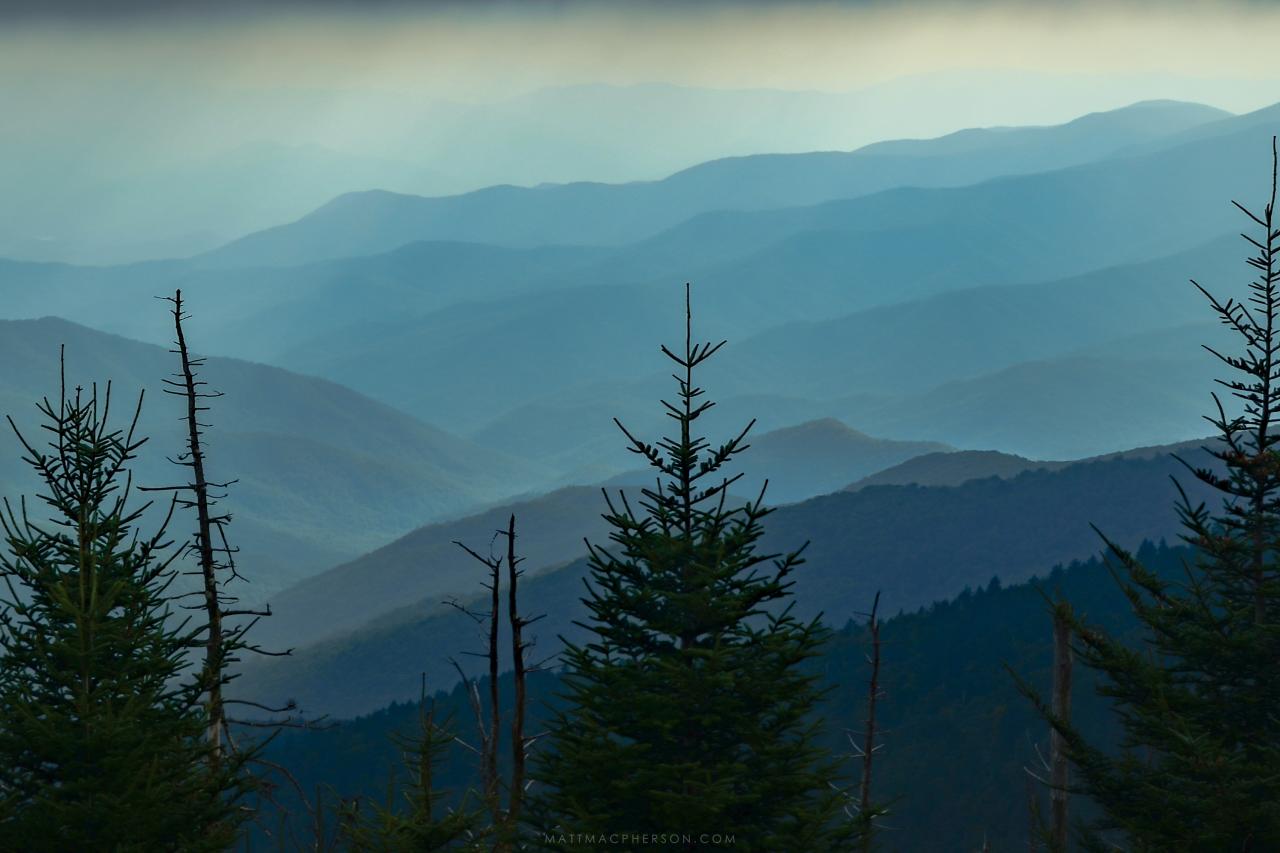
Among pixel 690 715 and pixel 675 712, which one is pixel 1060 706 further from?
pixel 675 712

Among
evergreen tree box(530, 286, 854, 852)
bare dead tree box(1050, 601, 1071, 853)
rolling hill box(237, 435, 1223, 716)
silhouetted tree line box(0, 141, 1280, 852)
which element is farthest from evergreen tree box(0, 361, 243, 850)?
rolling hill box(237, 435, 1223, 716)

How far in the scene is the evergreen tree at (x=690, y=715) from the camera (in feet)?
44.4

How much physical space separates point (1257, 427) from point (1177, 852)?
5.40 m

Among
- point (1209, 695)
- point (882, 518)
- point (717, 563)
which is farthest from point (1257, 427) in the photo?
point (882, 518)

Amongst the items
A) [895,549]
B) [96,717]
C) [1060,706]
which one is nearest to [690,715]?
[96,717]

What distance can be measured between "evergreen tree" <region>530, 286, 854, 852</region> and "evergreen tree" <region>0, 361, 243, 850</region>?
3.77 m

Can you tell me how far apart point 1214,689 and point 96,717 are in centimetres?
1184

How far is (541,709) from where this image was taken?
120000 mm

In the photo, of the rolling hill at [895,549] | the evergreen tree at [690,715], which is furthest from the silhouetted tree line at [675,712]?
the rolling hill at [895,549]

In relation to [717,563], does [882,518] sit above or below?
above

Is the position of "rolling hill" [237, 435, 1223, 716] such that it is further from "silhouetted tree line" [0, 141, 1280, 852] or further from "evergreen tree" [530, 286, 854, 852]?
"evergreen tree" [530, 286, 854, 852]

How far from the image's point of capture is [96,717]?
1373cm

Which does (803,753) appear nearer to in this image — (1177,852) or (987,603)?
(1177,852)

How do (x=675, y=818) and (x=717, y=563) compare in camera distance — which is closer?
(x=675, y=818)
